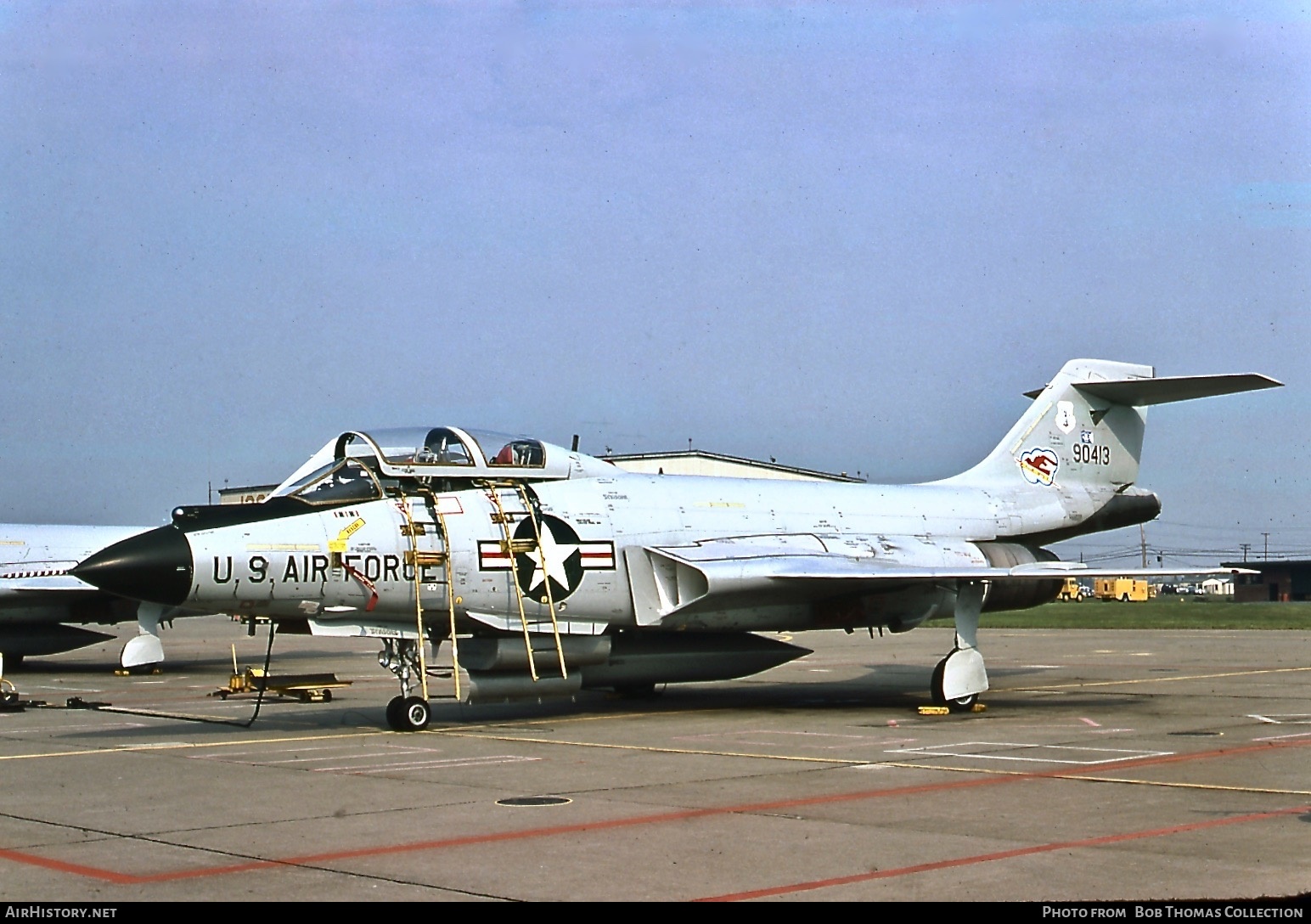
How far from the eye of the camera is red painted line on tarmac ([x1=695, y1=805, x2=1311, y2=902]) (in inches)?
266

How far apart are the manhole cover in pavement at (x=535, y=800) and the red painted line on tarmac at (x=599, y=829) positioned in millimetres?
901

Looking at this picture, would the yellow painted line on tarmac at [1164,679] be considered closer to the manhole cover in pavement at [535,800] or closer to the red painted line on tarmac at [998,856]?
the red painted line on tarmac at [998,856]

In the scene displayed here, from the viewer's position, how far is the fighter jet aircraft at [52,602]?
1057 inches

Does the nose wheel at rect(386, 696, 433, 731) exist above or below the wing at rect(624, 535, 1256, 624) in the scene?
below

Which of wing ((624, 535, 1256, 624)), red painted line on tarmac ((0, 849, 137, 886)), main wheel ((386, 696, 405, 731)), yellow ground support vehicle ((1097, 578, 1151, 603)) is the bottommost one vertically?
yellow ground support vehicle ((1097, 578, 1151, 603))

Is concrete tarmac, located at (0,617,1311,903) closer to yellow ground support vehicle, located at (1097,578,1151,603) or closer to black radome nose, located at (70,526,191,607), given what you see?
black radome nose, located at (70,526,191,607)

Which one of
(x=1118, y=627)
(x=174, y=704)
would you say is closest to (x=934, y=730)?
(x=174, y=704)

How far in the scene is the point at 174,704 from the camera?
19344mm

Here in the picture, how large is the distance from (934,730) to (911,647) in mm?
19442

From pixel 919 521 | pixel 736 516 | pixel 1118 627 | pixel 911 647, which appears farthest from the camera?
pixel 1118 627

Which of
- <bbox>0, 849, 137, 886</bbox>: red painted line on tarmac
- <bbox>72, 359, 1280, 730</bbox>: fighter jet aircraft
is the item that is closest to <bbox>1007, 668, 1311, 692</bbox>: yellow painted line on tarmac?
<bbox>72, 359, 1280, 730</bbox>: fighter jet aircraft

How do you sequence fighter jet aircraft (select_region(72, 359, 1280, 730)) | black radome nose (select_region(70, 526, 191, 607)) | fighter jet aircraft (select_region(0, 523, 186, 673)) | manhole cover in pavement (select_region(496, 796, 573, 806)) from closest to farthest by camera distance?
manhole cover in pavement (select_region(496, 796, 573, 806)) → black radome nose (select_region(70, 526, 191, 607)) → fighter jet aircraft (select_region(72, 359, 1280, 730)) → fighter jet aircraft (select_region(0, 523, 186, 673))

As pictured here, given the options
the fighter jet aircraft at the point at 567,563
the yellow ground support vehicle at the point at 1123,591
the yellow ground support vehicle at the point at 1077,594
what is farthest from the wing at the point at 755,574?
the yellow ground support vehicle at the point at 1123,591
